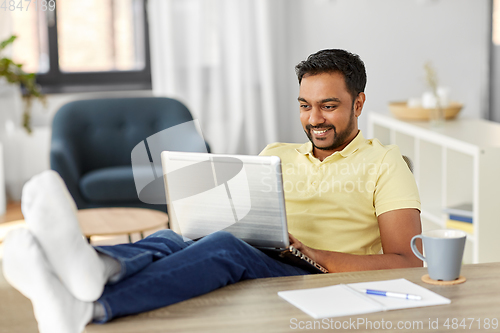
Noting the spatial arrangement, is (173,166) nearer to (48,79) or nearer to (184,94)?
(184,94)

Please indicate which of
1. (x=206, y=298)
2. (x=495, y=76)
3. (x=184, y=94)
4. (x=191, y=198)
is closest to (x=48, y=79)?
(x=184, y=94)

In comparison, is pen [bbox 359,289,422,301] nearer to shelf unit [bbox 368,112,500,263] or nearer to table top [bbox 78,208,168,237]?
shelf unit [bbox 368,112,500,263]

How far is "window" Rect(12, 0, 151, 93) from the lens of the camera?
4340mm

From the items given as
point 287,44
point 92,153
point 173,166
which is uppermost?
point 287,44

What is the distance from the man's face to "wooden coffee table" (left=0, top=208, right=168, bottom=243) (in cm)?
112

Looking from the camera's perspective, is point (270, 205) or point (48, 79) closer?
point (270, 205)

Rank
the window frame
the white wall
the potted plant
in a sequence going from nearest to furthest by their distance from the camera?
the potted plant < the white wall < the window frame

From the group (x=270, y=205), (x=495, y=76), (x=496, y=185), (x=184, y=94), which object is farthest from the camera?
(x=184, y=94)

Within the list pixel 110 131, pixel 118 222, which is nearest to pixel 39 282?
pixel 118 222

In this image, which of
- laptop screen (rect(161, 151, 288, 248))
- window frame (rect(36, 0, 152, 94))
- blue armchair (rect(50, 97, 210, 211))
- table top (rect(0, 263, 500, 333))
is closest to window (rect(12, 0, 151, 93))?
window frame (rect(36, 0, 152, 94))

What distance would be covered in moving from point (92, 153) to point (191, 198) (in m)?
2.42

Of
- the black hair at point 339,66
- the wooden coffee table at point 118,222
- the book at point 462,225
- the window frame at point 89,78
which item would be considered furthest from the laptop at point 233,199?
the window frame at point 89,78

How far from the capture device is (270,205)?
3.83 ft

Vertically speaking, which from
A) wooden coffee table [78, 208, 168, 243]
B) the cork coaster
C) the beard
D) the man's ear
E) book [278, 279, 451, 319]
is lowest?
wooden coffee table [78, 208, 168, 243]
